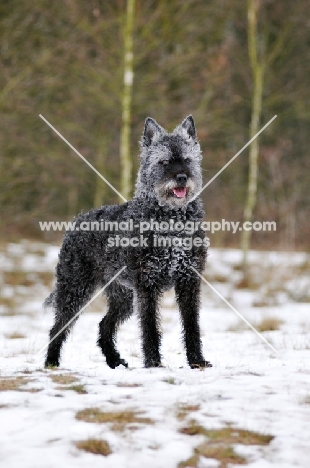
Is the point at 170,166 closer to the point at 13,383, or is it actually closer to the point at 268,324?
the point at 13,383

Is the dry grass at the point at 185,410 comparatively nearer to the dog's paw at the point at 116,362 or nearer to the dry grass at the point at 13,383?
the dry grass at the point at 13,383

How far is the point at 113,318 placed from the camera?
610cm

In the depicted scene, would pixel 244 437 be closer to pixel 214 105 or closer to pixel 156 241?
pixel 156 241

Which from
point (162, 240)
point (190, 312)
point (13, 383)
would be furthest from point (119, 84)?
point (13, 383)

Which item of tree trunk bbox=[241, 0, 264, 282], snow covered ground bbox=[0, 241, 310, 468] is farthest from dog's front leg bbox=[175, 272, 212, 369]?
tree trunk bbox=[241, 0, 264, 282]

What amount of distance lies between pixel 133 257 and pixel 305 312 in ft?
18.5

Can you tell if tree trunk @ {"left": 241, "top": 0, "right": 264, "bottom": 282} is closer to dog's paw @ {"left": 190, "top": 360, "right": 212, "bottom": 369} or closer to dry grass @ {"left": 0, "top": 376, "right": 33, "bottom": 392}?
dog's paw @ {"left": 190, "top": 360, "right": 212, "bottom": 369}

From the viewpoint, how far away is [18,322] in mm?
9672

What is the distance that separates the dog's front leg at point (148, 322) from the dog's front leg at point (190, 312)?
24 centimetres

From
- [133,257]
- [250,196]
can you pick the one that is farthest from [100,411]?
[250,196]

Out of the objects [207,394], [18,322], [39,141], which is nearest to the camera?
[207,394]

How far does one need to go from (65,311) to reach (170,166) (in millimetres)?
1841

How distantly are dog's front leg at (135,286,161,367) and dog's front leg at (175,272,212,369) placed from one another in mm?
235

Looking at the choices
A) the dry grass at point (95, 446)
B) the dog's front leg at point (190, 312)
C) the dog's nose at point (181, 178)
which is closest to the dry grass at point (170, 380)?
the dog's front leg at point (190, 312)
